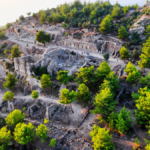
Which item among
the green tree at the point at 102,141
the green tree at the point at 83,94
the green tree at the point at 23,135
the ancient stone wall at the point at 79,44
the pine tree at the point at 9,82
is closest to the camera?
the green tree at the point at 102,141

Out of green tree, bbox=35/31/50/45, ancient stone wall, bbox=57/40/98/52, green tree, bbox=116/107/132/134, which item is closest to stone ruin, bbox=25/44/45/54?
green tree, bbox=35/31/50/45

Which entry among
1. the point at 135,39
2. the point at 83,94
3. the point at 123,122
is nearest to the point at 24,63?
the point at 83,94

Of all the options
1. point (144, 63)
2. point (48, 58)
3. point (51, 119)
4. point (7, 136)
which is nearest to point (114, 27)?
point (144, 63)

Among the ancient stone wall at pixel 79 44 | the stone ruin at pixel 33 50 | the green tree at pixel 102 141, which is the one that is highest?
the ancient stone wall at pixel 79 44

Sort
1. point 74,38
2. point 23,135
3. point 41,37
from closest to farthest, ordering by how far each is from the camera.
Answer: point 23,135
point 41,37
point 74,38

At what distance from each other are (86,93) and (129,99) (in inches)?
492

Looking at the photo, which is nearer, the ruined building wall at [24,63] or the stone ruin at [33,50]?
the ruined building wall at [24,63]

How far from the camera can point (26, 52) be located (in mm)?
61125

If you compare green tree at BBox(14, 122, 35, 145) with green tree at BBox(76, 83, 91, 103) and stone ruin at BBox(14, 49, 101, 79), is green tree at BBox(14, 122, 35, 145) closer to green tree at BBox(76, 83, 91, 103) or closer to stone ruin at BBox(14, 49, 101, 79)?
green tree at BBox(76, 83, 91, 103)

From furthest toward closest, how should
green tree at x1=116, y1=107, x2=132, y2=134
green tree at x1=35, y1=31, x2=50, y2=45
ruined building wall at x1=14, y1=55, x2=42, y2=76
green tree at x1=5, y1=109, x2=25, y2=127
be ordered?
green tree at x1=35, y1=31, x2=50, y2=45
ruined building wall at x1=14, y1=55, x2=42, y2=76
green tree at x1=5, y1=109, x2=25, y2=127
green tree at x1=116, y1=107, x2=132, y2=134

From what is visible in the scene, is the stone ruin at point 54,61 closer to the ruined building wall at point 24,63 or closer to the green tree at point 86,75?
the ruined building wall at point 24,63

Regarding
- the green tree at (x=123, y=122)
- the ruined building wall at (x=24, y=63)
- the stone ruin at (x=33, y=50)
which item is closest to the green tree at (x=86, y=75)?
the green tree at (x=123, y=122)

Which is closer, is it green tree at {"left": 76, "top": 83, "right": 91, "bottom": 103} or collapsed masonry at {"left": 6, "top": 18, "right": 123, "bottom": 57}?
green tree at {"left": 76, "top": 83, "right": 91, "bottom": 103}

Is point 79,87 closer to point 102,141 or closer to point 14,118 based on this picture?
point 102,141
